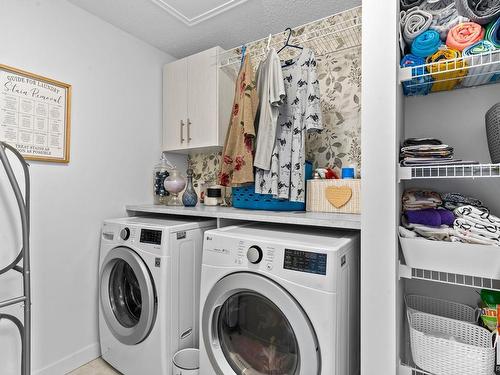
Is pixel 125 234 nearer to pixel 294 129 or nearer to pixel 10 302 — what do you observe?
pixel 10 302

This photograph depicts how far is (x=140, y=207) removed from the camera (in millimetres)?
→ 2125

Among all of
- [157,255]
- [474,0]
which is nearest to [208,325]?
[157,255]

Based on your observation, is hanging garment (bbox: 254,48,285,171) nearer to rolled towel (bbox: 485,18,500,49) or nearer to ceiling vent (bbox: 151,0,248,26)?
ceiling vent (bbox: 151,0,248,26)

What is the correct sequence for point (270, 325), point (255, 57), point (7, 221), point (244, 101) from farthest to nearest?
point (255, 57)
point (244, 101)
point (7, 221)
point (270, 325)

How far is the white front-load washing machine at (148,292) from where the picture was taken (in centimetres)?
159

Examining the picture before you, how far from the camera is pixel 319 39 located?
2.04m

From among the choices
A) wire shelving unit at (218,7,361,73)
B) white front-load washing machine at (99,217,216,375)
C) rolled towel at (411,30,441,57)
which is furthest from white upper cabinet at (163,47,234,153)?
rolled towel at (411,30,441,57)

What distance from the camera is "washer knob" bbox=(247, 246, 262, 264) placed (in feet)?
4.04

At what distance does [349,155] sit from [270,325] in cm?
121

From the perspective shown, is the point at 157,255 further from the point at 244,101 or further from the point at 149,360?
the point at 244,101

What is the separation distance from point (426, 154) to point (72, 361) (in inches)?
93.0

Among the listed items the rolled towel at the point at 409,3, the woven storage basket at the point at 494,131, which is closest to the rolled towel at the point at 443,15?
the rolled towel at the point at 409,3

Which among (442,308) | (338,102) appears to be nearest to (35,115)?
(338,102)

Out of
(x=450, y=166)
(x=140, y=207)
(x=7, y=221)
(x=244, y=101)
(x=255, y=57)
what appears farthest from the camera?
(x=255, y=57)
